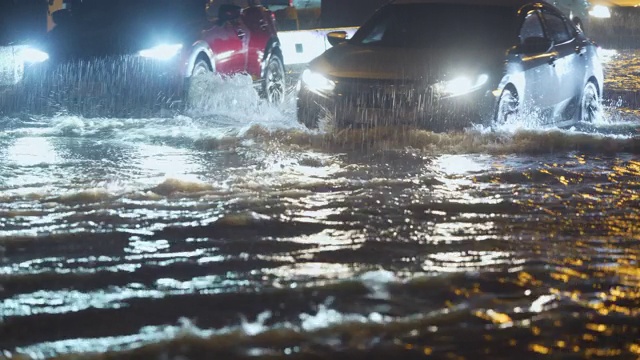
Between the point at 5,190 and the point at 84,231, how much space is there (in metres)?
1.75

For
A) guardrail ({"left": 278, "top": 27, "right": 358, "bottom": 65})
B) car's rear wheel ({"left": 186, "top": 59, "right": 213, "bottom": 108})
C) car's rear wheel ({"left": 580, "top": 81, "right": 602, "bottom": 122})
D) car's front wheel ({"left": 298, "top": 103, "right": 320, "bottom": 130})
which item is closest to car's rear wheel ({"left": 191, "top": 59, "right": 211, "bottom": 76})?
car's rear wheel ({"left": 186, "top": 59, "right": 213, "bottom": 108})

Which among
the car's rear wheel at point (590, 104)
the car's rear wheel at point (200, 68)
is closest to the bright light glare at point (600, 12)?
the car's rear wheel at point (590, 104)

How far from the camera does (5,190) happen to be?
8359 mm

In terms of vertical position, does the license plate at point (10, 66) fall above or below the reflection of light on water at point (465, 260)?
above

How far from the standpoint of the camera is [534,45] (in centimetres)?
1130

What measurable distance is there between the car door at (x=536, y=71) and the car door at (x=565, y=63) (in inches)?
3.4

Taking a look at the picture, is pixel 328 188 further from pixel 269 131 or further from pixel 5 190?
pixel 269 131

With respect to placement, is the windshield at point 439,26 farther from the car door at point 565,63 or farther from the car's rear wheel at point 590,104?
the car's rear wheel at point 590,104

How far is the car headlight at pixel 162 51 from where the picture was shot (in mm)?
12383

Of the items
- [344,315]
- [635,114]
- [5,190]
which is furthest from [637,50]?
[344,315]

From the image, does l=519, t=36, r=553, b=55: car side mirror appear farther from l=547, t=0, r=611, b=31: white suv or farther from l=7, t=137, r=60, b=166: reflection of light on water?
l=547, t=0, r=611, b=31: white suv

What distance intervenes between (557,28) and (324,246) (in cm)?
699

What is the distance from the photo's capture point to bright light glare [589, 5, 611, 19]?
28.5 meters

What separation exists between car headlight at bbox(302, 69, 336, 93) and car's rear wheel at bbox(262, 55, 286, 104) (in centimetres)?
377
